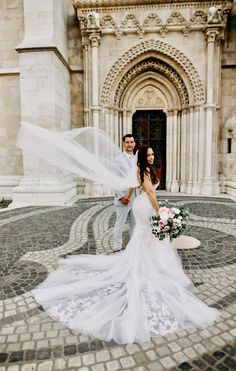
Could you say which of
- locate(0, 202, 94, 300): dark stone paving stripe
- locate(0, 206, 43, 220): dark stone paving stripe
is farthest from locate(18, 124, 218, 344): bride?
locate(0, 206, 43, 220): dark stone paving stripe

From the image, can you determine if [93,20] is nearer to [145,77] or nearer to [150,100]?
[145,77]

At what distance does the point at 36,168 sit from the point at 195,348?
7.93 meters

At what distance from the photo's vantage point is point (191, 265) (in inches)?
156

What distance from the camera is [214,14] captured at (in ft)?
A: 32.6

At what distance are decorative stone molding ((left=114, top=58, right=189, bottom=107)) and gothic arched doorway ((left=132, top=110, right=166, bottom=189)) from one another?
122cm

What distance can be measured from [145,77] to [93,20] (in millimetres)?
3019

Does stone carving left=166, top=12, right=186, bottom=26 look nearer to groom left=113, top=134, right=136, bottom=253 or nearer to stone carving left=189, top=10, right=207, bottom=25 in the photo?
stone carving left=189, top=10, right=207, bottom=25

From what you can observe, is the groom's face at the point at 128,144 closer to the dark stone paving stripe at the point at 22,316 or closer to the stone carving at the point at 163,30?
the dark stone paving stripe at the point at 22,316

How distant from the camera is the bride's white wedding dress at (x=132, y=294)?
2.50 meters

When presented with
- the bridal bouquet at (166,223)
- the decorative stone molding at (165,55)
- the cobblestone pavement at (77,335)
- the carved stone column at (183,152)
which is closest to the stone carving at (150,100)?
the carved stone column at (183,152)

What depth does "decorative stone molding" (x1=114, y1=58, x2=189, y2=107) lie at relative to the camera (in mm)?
11078

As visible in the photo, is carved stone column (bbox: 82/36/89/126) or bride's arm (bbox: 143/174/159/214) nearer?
bride's arm (bbox: 143/174/159/214)

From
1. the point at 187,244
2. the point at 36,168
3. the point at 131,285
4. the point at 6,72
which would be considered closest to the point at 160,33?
the point at 6,72

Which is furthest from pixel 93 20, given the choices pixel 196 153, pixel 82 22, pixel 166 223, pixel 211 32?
pixel 166 223
